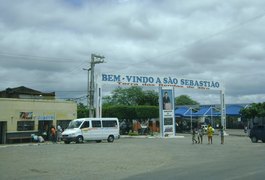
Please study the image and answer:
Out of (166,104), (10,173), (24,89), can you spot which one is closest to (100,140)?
(166,104)

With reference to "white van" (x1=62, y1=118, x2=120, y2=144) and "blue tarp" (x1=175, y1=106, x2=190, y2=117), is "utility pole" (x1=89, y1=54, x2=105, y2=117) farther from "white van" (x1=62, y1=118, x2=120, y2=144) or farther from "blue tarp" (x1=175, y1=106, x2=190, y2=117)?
"blue tarp" (x1=175, y1=106, x2=190, y2=117)

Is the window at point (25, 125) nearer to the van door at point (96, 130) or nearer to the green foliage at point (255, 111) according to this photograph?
the van door at point (96, 130)

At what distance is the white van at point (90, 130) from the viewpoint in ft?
124

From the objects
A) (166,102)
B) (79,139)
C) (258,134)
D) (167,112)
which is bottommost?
(79,139)

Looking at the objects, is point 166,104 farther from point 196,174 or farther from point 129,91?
point 129,91

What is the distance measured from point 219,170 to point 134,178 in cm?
320

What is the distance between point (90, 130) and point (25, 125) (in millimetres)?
9027

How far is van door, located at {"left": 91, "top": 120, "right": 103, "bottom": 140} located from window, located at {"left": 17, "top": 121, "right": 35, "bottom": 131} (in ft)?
28.9

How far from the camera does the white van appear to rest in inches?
1487

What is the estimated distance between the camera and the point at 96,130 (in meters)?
39.0

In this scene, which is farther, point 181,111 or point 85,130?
point 181,111

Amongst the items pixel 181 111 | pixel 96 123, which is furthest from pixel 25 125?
pixel 181 111

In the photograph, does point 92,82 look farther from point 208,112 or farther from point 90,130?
point 208,112

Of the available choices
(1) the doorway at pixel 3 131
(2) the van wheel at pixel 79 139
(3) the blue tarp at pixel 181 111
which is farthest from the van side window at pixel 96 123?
(3) the blue tarp at pixel 181 111
